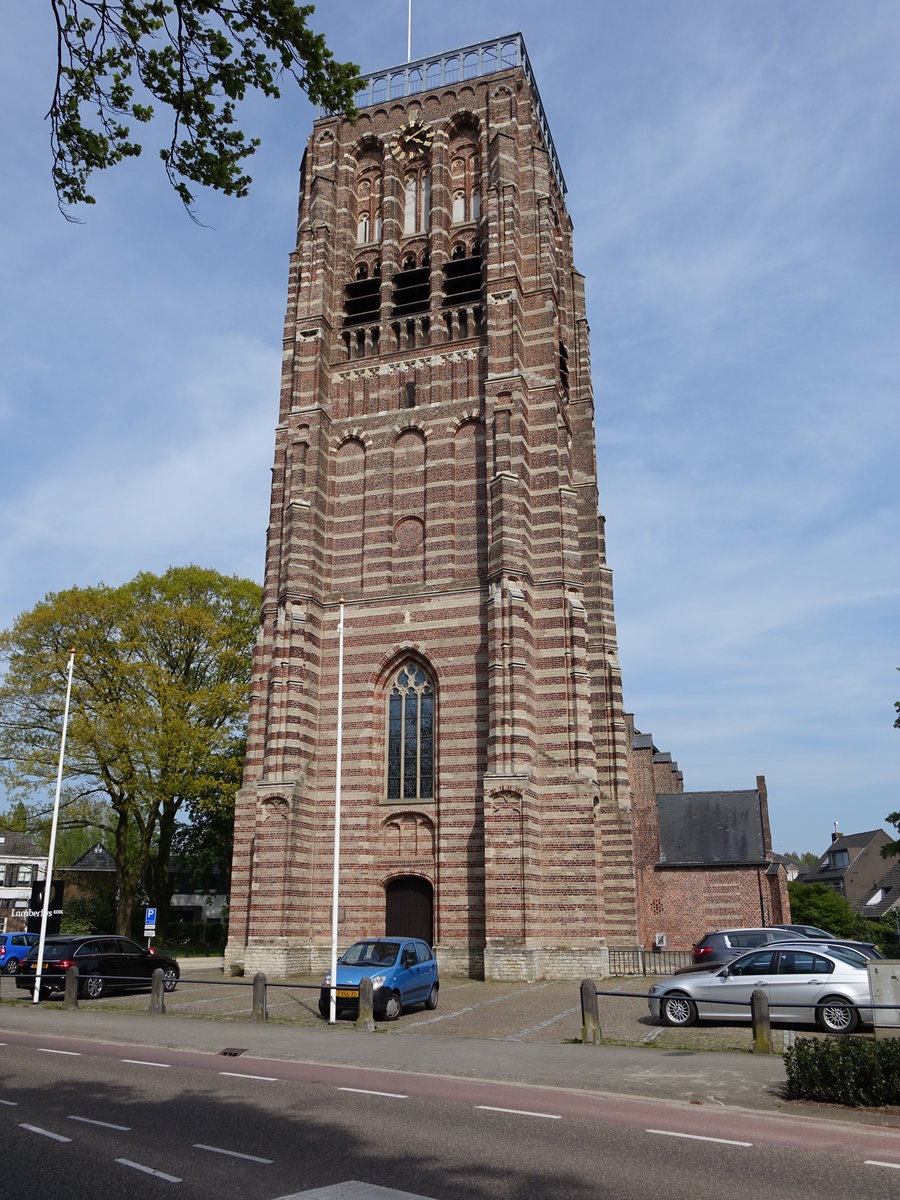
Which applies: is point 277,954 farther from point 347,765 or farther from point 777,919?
point 777,919

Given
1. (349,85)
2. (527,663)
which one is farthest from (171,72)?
(527,663)

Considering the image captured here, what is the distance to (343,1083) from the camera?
1241 centimetres

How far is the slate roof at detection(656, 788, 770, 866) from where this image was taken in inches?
1759

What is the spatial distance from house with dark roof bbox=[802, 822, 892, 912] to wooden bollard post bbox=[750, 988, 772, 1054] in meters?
57.8

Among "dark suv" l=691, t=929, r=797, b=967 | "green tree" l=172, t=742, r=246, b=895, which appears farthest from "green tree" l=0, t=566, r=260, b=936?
"dark suv" l=691, t=929, r=797, b=967

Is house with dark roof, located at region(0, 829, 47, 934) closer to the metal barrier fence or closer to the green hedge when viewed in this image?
the metal barrier fence

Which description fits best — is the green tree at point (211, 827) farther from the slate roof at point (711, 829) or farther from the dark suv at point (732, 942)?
the dark suv at point (732, 942)

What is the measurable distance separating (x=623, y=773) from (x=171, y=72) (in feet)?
103

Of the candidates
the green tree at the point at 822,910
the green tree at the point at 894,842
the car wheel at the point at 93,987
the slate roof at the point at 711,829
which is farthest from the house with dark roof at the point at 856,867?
the car wheel at the point at 93,987

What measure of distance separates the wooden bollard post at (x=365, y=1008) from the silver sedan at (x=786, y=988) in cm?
541

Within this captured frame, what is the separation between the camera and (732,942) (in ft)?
74.0

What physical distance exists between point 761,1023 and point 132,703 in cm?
3127

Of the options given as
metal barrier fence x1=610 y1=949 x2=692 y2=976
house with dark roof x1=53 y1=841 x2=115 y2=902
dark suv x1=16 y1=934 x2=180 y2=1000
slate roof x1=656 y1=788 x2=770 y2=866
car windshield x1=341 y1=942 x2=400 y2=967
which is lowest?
metal barrier fence x1=610 y1=949 x2=692 y2=976

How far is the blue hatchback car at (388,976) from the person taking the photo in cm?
1939
